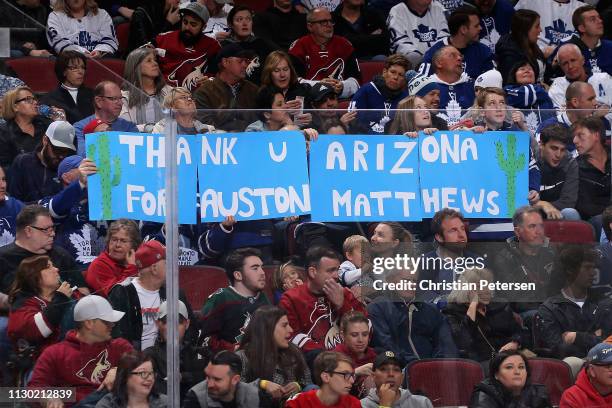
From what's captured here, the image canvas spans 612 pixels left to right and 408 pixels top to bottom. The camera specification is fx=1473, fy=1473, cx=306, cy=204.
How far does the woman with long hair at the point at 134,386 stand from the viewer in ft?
24.2

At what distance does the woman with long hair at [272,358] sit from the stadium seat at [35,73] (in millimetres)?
1693

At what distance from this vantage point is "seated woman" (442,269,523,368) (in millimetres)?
7676

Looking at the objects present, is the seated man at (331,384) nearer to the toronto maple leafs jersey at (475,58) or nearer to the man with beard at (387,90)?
the man with beard at (387,90)

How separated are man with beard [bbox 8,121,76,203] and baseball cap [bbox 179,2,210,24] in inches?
177

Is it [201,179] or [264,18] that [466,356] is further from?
[264,18]

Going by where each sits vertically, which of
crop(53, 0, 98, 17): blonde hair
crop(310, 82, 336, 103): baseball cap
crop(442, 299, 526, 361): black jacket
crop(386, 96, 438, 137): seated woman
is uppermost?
crop(53, 0, 98, 17): blonde hair

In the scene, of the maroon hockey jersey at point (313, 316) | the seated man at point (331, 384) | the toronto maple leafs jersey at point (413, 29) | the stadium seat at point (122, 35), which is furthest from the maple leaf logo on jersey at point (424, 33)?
the seated man at point (331, 384)

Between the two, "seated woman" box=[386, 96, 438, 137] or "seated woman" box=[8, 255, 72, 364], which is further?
"seated woman" box=[386, 96, 438, 137]

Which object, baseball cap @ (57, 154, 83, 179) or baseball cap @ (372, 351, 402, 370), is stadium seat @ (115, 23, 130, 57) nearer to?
baseball cap @ (57, 154, 83, 179)

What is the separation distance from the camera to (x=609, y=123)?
782cm

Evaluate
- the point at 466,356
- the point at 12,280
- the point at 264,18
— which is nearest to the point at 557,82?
the point at 264,18

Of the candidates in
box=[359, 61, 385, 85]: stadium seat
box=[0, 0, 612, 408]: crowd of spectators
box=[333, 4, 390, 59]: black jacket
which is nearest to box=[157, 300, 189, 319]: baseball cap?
box=[0, 0, 612, 408]: crowd of spectators

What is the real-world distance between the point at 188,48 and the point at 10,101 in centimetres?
443

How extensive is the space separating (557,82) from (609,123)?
14.4 ft
